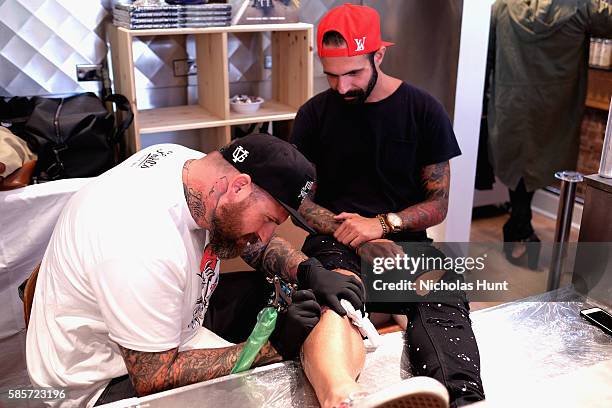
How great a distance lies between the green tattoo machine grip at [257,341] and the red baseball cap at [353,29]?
1002 millimetres

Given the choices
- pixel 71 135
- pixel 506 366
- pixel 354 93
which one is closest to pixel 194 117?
pixel 71 135

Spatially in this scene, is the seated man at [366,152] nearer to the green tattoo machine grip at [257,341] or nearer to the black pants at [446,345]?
the black pants at [446,345]

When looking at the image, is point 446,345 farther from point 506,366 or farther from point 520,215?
point 520,215

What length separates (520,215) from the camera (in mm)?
3486

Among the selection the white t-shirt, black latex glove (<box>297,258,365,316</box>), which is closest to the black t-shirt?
black latex glove (<box>297,258,365,316</box>)

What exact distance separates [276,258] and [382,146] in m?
0.59

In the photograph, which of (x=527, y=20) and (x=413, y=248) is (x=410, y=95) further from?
(x=527, y=20)

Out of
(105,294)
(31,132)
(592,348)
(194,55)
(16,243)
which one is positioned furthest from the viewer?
(194,55)

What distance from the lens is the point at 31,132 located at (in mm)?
2373

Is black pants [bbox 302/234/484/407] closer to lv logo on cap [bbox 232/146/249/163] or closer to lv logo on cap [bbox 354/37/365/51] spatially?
lv logo on cap [bbox 232/146/249/163]

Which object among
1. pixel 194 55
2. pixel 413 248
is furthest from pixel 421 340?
pixel 194 55

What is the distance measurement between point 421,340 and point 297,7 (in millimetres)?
1873

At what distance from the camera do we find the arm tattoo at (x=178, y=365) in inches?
48.2

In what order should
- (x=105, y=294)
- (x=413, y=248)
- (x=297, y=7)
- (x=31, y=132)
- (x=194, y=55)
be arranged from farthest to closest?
(x=194, y=55), (x=297, y=7), (x=31, y=132), (x=413, y=248), (x=105, y=294)
